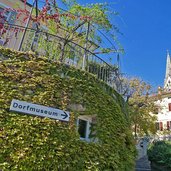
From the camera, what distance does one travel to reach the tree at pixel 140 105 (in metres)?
21.1

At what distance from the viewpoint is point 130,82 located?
23969 mm

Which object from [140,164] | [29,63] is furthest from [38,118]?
[140,164]

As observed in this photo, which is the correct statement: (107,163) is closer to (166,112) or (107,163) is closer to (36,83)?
(36,83)

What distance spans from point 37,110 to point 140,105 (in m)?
17.9

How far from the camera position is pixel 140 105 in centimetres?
2188

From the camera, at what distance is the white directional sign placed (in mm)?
5572

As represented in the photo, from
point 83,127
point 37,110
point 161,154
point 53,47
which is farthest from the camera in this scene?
point 161,154

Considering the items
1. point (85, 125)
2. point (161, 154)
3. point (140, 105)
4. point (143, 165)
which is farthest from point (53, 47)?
point (140, 105)

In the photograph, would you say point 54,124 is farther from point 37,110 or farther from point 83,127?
point 83,127

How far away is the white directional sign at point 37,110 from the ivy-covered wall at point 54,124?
0.43ft

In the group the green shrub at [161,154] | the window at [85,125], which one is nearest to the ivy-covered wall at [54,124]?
the window at [85,125]

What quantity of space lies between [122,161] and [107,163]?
3.45 ft

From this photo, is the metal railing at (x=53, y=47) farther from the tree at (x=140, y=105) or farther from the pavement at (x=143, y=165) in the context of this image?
the tree at (x=140, y=105)

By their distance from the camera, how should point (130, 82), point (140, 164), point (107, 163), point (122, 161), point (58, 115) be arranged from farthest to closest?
1. point (130, 82)
2. point (140, 164)
3. point (122, 161)
4. point (107, 163)
5. point (58, 115)
